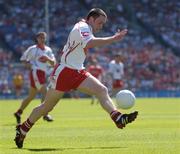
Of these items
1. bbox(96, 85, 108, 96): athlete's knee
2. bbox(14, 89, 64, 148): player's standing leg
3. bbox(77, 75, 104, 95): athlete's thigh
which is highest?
bbox(77, 75, 104, 95): athlete's thigh

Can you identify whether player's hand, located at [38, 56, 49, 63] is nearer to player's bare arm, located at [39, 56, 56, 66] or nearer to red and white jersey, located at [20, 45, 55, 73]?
player's bare arm, located at [39, 56, 56, 66]

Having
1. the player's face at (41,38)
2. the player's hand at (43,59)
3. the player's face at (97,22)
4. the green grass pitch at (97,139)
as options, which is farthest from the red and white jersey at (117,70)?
the player's face at (97,22)

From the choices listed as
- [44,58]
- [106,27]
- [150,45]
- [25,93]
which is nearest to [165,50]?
[150,45]

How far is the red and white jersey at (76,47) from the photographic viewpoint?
14.0m

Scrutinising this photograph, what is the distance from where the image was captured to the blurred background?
5538cm

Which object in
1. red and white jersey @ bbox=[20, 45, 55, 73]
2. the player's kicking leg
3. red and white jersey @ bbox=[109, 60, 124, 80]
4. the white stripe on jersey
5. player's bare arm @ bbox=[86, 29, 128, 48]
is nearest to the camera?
player's bare arm @ bbox=[86, 29, 128, 48]

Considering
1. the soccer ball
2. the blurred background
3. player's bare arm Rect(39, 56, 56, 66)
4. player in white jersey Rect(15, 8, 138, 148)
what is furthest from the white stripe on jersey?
the blurred background

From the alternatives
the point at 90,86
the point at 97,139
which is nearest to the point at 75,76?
the point at 90,86

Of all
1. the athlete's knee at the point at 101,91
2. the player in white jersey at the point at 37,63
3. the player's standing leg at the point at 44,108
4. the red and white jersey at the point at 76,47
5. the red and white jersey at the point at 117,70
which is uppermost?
the red and white jersey at the point at 76,47

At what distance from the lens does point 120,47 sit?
58.7 meters

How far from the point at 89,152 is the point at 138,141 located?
7.48 feet

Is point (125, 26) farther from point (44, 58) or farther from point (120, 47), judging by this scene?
point (44, 58)

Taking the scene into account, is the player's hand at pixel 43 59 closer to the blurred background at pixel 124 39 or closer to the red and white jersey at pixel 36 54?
the red and white jersey at pixel 36 54

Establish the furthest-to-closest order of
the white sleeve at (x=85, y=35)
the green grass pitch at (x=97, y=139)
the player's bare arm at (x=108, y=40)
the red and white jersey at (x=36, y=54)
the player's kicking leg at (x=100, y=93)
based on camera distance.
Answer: the red and white jersey at (x=36, y=54) → the white sleeve at (x=85, y=35) → the player's kicking leg at (x=100, y=93) → the player's bare arm at (x=108, y=40) → the green grass pitch at (x=97, y=139)
